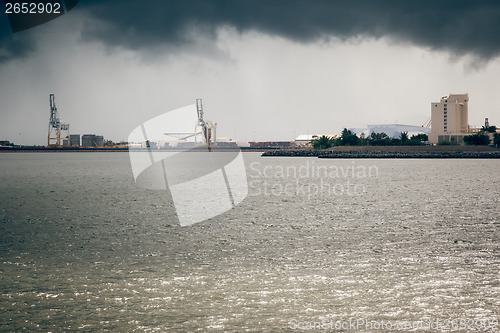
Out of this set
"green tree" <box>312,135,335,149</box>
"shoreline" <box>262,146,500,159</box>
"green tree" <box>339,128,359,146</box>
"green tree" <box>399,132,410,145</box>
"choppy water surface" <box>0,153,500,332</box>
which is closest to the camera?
"choppy water surface" <box>0,153,500,332</box>

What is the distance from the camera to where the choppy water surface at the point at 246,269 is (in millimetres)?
7754

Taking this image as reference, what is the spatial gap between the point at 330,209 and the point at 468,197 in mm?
10642

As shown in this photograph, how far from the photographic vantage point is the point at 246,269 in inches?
427

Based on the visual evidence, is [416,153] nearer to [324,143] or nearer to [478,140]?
[478,140]

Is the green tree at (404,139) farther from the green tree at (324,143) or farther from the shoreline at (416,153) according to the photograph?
the green tree at (324,143)

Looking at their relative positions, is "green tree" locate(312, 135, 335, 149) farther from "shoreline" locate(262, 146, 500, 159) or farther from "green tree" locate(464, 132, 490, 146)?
"green tree" locate(464, 132, 490, 146)

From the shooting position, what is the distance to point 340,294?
8.80 meters

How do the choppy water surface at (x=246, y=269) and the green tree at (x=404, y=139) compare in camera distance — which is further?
the green tree at (x=404, y=139)

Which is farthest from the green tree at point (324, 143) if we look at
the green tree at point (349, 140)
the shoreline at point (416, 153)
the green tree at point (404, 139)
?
the green tree at point (404, 139)

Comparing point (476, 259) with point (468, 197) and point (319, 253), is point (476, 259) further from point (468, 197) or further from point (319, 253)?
point (468, 197)

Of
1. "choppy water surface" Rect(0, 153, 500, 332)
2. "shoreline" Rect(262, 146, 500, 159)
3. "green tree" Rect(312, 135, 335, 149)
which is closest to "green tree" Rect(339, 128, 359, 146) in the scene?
"green tree" Rect(312, 135, 335, 149)

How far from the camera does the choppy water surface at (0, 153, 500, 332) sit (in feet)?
25.4

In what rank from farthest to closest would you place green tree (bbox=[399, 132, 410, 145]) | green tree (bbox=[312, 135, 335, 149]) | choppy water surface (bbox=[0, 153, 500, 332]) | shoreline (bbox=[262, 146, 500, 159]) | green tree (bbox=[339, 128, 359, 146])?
green tree (bbox=[312, 135, 335, 149]), green tree (bbox=[339, 128, 359, 146]), green tree (bbox=[399, 132, 410, 145]), shoreline (bbox=[262, 146, 500, 159]), choppy water surface (bbox=[0, 153, 500, 332])

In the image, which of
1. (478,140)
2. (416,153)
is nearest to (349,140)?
(416,153)
